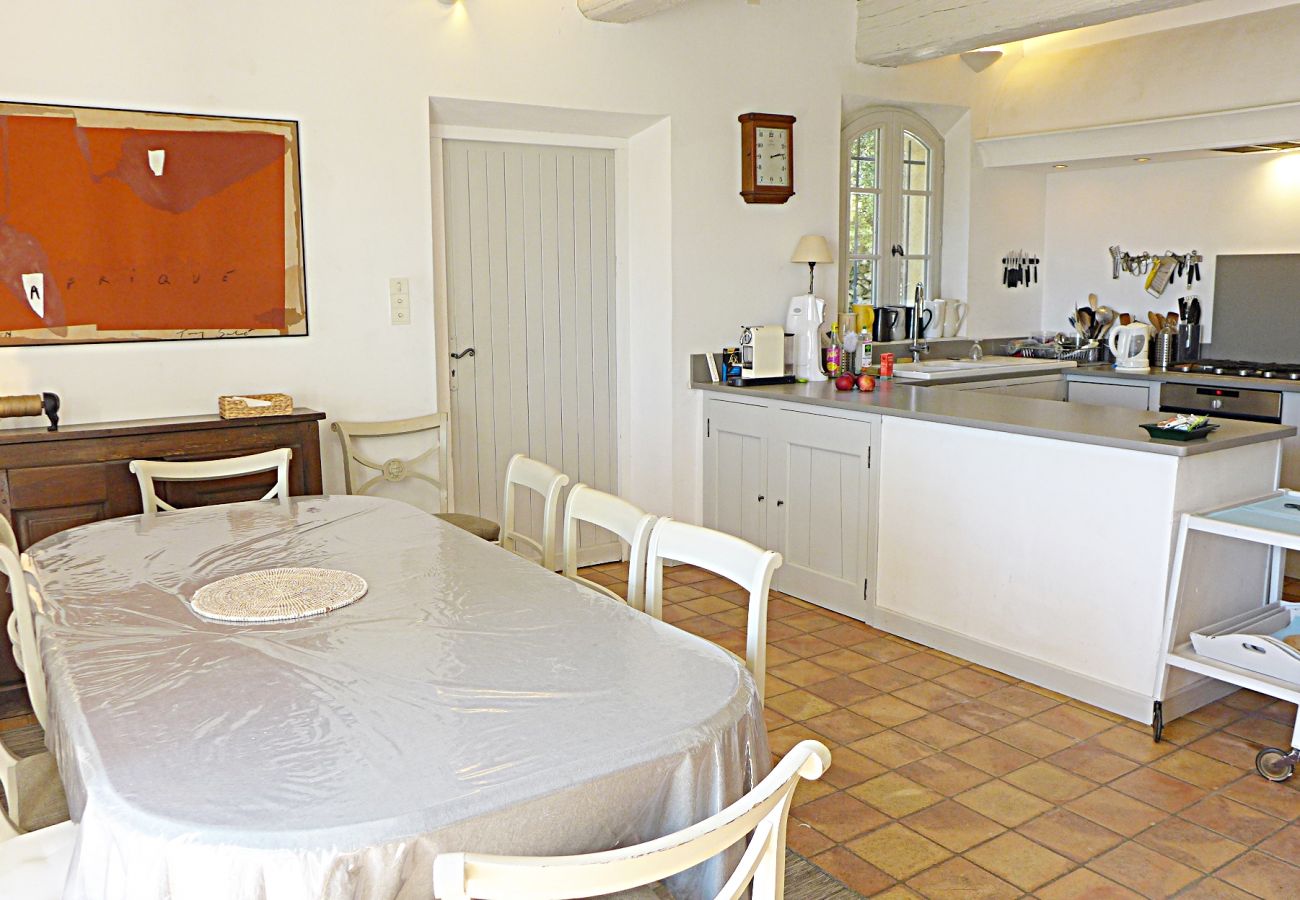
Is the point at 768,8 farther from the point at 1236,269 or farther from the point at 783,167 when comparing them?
the point at 1236,269

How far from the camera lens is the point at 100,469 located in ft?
11.4

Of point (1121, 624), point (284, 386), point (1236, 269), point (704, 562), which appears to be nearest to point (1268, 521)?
point (1121, 624)

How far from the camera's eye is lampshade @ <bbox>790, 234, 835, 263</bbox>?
5152 millimetres

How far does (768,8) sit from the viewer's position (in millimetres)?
5051

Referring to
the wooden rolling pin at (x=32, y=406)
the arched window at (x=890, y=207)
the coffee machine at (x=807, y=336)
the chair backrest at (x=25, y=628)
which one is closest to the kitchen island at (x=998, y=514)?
the coffee machine at (x=807, y=336)

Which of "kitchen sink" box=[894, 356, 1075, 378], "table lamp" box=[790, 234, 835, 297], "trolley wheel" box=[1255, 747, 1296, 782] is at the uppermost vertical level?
"table lamp" box=[790, 234, 835, 297]

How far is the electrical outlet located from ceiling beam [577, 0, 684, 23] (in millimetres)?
1384

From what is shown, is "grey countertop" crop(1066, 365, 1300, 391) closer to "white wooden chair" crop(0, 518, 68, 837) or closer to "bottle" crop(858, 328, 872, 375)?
"bottle" crop(858, 328, 872, 375)

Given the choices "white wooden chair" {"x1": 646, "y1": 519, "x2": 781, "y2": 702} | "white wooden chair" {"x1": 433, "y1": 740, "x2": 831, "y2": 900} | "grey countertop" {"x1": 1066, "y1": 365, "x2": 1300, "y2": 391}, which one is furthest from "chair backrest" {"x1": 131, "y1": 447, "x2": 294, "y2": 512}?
"grey countertop" {"x1": 1066, "y1": 365, "x2": 1300, "y2": 391}

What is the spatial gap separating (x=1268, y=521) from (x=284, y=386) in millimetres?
3402

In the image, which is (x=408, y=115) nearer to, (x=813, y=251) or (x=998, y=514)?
(x=813, y=251)

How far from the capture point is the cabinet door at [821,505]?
432 centimetres

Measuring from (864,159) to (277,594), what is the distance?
4410mm

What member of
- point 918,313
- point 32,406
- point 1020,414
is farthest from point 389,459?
point 918,313
